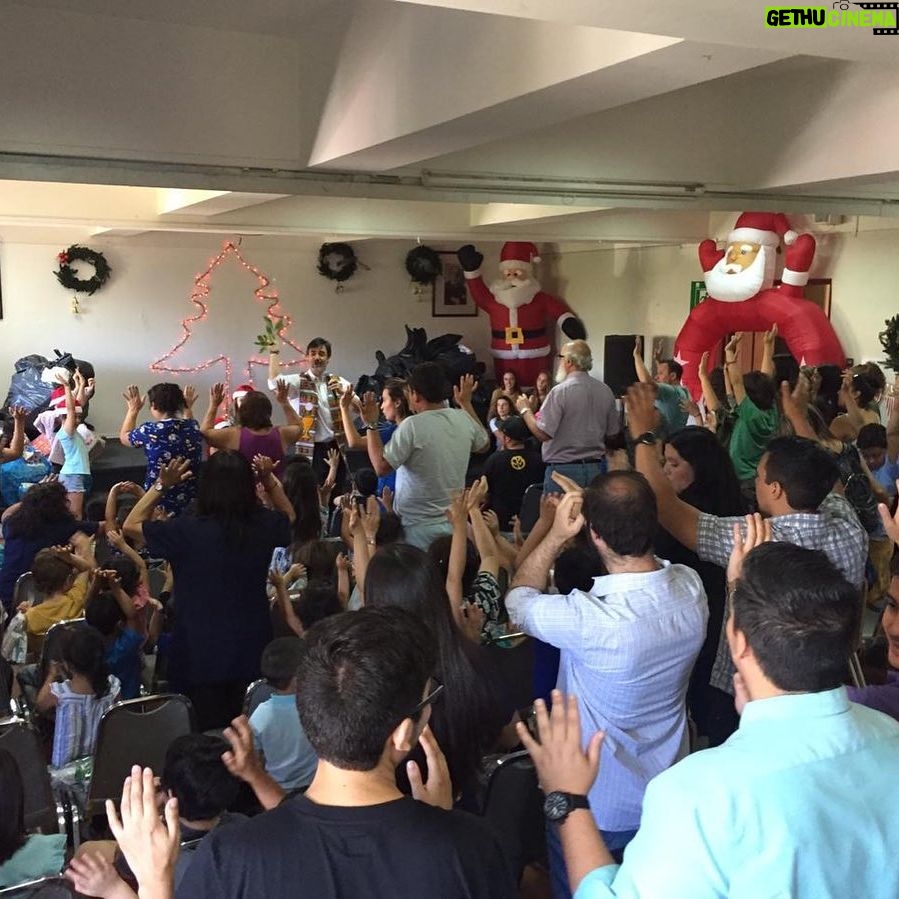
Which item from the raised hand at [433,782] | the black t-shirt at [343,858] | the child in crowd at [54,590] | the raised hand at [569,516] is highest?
the raised hand at [569,516]

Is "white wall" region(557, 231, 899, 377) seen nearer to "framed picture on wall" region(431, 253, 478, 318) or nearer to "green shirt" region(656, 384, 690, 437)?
"framed picture on wall" region(431, 253, 478, 318)

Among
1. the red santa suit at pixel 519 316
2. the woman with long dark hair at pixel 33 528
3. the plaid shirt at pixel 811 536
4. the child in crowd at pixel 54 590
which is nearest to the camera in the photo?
the plaid shirt at pixel 811 536

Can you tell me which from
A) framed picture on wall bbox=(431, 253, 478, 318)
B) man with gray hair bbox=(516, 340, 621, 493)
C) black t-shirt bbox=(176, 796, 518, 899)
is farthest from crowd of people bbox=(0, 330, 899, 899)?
framed picture on wall bbox=(431, 253, 478, 318)

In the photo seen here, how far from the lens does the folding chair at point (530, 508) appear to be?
4508mm

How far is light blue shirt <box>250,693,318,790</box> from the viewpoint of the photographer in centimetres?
242

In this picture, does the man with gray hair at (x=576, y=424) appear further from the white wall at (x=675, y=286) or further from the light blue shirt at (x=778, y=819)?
the white wall at (x=675, y=286)

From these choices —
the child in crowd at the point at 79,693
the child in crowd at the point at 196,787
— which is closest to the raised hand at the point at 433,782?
the child in crowd at the point at 196,787

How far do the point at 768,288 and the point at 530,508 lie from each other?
4.24 m

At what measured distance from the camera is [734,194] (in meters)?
4.55

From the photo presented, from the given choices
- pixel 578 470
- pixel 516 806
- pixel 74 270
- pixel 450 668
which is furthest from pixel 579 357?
pixel 74 270

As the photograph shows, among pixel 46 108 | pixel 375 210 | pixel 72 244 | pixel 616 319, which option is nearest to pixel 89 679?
pixel 46 108

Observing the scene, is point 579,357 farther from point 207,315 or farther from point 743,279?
point 207,315

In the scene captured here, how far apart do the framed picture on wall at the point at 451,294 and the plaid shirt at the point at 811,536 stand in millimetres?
9292

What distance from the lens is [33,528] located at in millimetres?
3736
